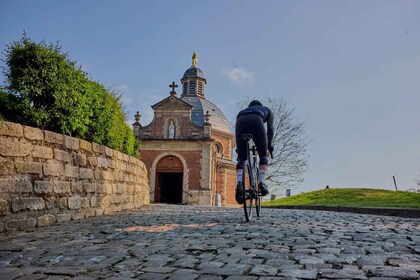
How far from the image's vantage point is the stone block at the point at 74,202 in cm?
638

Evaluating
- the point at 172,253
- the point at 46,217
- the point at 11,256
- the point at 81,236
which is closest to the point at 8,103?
the point at 46,217

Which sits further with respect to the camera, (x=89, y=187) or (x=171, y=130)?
(x=171, y=130)

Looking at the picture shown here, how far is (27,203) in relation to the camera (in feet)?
16.9

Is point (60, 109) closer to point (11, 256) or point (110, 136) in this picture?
point (110, 136)

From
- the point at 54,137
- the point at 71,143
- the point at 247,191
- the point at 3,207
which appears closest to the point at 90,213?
the point at 71,143

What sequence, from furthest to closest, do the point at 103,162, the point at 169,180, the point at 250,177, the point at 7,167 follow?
1. the point at 169,180
2. the point at 103,162
3. the point at 250,177
4. the point at 7,167

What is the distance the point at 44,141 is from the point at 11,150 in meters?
0.83

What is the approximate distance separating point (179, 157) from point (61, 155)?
23.6m

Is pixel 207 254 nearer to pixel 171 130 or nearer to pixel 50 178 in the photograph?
pixel 50 178

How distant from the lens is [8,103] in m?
5.81

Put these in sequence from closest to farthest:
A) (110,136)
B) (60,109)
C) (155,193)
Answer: (60,109), (110,136), (155,193)

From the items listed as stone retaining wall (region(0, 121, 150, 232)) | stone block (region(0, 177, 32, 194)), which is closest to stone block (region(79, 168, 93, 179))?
stone retaining wall (region(0, 121, 150, 232))

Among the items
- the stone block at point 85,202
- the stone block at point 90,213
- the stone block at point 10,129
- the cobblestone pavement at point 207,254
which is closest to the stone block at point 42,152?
the stone block at point 10,129

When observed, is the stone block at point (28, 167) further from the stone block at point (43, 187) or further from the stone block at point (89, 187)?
the stone block at point (89, 187)
